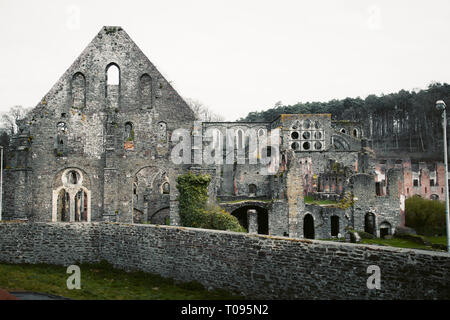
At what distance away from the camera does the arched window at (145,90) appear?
21.8 metres

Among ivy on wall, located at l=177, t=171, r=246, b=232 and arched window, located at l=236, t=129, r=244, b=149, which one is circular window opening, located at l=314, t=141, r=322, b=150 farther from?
ivy on wall, located at l=177, t=171, r=246, b=232

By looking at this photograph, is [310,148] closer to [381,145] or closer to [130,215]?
[381,145]

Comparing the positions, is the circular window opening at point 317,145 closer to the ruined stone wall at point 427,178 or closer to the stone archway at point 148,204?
the ruined stone wall at point 427,178

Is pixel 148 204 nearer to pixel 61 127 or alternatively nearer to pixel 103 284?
pixel 61 127

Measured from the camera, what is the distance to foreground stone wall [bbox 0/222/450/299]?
701cm

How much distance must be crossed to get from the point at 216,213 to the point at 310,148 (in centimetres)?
4256

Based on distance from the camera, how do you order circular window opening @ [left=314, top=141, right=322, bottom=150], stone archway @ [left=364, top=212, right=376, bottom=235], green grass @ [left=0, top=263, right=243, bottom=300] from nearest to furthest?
green grass @ [left=0, top=263, right=243, bottom=300] < stone archway @ [left=364, top=212, right=376, bottom=235] < circular window opening @ [left=314, top=141, right=322, bottom=150]

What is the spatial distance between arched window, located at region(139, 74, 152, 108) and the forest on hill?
54.8m

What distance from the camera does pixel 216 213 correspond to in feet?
61.4

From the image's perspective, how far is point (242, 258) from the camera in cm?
945

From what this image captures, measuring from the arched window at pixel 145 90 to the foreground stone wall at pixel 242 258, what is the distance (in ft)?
34.4

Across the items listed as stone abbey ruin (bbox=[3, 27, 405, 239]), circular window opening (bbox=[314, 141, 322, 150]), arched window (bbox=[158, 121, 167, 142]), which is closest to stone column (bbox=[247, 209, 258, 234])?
stone abbey ruin (bbox=[3, 27, 405, 239])
